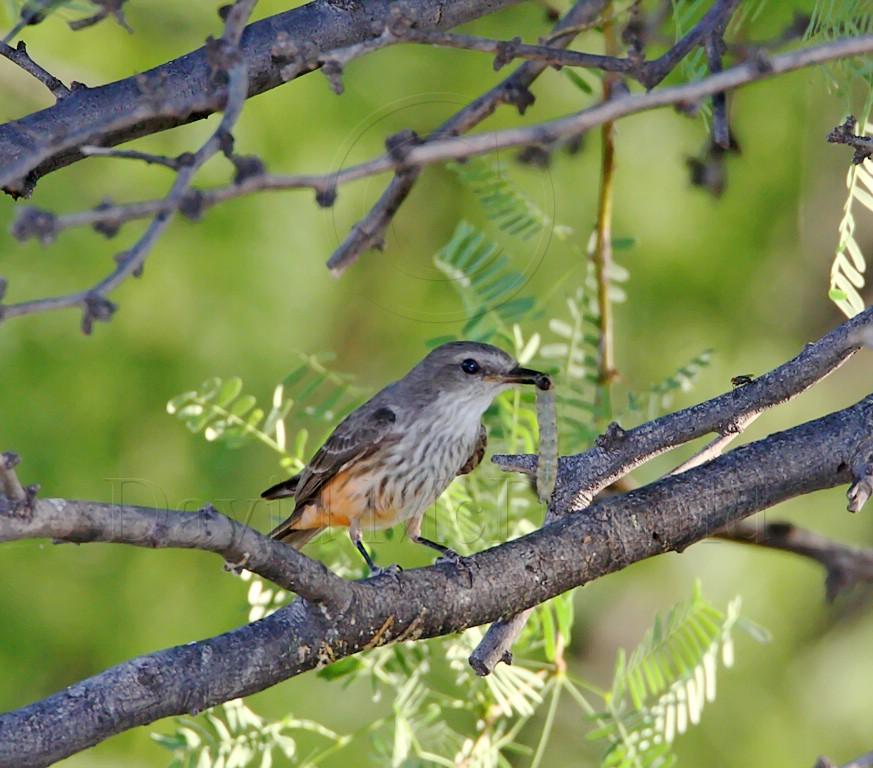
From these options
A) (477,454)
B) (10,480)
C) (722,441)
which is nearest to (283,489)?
(477,454)

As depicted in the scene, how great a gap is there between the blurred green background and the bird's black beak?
0.78m

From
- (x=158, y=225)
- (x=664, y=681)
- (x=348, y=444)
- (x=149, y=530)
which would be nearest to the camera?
(x=158, y=225)

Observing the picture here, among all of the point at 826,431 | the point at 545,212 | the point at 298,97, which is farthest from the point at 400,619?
the point at 298,97

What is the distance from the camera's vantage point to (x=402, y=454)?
414 centimetres

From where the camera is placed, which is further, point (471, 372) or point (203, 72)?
point (471, 372)

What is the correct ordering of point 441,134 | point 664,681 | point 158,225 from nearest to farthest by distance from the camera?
1. point 158,225
2. point 441,134
3. point 664,681

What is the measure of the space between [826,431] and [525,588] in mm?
797

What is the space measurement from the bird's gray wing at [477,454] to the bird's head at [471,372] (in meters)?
0.10

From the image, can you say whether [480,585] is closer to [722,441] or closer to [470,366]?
[722,441]

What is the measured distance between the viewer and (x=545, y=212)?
4285mm

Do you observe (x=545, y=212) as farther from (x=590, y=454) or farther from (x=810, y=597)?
(x=810, y=597)

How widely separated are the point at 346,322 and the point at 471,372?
53.1 inches

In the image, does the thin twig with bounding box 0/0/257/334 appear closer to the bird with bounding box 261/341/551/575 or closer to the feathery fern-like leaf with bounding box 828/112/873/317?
the feathery fern-like leaf with bounding box 828/112/873/317

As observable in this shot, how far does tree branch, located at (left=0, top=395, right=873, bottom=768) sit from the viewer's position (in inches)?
91.3
